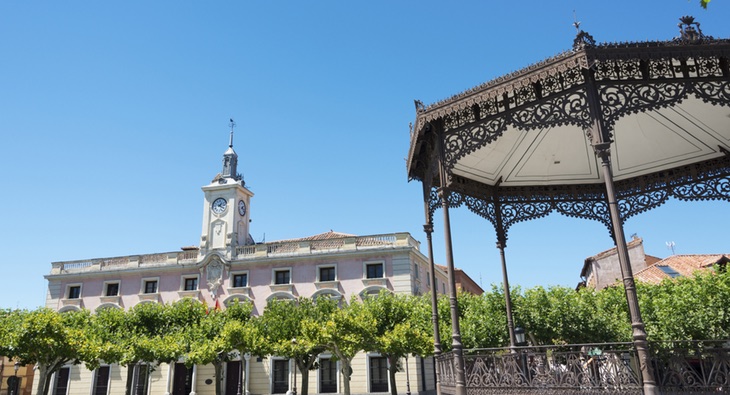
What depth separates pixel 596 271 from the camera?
41.1 m

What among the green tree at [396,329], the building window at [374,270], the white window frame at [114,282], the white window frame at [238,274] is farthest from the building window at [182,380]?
the green tree at [396,329]

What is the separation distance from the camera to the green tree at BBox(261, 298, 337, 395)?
25.8 metres

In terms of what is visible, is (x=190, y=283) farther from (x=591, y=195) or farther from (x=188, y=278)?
(x=591, y=195)

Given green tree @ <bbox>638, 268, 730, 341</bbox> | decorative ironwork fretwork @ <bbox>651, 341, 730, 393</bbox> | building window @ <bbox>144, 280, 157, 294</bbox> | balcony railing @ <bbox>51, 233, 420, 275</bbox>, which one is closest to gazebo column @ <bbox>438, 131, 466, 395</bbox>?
decorative ironwork fretwork @ <bbox>651, 341, 730, 393</bbox>

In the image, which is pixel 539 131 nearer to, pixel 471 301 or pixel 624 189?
pixel 624 189

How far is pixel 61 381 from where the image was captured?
1405 inches

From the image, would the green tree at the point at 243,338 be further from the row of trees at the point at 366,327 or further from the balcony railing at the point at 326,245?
the balcony railing at the point at 326,245

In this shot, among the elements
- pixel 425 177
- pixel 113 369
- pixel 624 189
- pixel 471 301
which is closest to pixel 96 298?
pixel 113 369

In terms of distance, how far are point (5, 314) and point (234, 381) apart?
14033 millimetres

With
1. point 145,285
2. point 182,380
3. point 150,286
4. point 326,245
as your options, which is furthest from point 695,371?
point 145,285

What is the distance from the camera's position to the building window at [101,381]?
34906 millimetres

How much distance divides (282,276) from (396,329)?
42.3 feet

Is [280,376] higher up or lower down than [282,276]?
lower down

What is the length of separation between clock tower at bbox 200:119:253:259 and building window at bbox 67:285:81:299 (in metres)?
10.3
